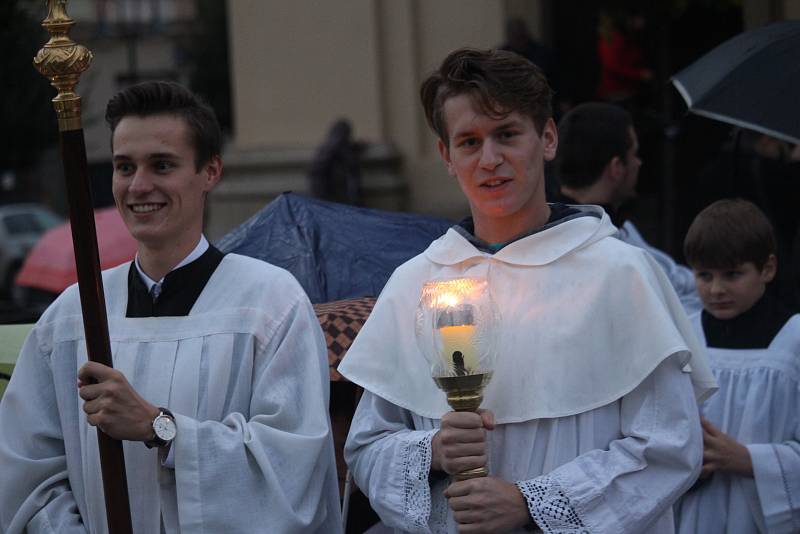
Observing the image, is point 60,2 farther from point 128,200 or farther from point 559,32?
point 559,32

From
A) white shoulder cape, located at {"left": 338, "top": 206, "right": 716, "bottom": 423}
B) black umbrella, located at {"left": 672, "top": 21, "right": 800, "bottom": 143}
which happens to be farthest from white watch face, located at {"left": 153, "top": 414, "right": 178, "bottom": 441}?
black umbrella, located at {"left": 672, "top": 21, "right": 800, "bottom": 143}

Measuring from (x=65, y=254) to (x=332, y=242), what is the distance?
491 centimetres

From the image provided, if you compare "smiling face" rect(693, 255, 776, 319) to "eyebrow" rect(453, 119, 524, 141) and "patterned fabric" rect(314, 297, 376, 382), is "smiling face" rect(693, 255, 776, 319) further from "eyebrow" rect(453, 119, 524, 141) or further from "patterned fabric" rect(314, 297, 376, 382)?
"eyebrow" rect(453, 119, 524, 141)

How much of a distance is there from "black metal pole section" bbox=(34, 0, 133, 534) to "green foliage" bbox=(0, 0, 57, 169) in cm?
1797

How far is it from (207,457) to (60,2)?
112cm

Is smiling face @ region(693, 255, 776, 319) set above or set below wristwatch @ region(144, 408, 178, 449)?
below

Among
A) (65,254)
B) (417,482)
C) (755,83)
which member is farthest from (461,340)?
(65,254)

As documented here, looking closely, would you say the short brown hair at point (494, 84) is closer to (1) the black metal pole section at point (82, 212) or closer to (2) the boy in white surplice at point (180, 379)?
(2) the boy in white surplice at point (180, 379)

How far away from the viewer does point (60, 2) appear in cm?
331

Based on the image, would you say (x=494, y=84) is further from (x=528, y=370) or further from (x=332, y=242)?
(x=332, y=242)

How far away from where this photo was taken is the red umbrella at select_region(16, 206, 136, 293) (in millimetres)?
8909

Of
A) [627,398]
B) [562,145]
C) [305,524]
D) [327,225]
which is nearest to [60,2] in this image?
[305,524]

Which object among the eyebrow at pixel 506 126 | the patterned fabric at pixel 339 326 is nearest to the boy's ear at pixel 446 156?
the eyebrow at pixel 506 126

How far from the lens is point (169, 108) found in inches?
144
